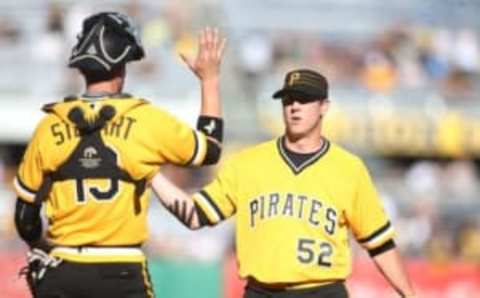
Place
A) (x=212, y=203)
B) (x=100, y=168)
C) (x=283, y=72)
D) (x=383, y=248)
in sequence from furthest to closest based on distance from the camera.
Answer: (x=283, y=72) < (x=383, y=248) < (x=212, y=203) < (x=100, y=168)

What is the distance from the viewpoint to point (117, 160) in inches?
247

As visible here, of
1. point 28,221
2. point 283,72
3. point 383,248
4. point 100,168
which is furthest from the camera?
point 283,72

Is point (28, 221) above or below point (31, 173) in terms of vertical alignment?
below

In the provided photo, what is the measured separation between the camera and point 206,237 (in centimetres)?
1883

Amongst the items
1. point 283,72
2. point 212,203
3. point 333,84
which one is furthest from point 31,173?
point 333,84

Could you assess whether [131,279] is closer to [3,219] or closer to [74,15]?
[3,219]

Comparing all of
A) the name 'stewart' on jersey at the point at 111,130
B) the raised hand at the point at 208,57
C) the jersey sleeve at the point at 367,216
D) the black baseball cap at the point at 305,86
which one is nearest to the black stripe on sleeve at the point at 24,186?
the name 'stewart' on jersey at the point at 111,130

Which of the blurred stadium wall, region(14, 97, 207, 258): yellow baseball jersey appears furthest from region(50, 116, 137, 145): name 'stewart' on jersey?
the blurred stadium wall

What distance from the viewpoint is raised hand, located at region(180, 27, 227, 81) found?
6.64 m

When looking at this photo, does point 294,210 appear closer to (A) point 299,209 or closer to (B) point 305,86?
(A) point 299,209

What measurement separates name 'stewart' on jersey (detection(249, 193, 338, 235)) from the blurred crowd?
37.8ft

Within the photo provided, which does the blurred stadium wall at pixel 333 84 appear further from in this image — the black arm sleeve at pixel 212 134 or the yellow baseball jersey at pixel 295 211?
the black arm sleeve at pixel 212 134

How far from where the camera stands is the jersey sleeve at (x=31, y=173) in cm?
635

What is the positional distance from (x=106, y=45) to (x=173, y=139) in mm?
468
